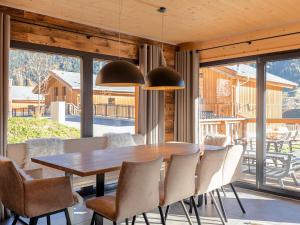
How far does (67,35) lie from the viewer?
439 cm

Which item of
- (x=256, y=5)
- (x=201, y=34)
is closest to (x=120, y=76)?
(x=256, y=5)

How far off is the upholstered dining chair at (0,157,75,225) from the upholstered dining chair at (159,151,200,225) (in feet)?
2.89

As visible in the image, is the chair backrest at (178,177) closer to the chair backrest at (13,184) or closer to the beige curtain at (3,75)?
the chair backrest at (13,184)

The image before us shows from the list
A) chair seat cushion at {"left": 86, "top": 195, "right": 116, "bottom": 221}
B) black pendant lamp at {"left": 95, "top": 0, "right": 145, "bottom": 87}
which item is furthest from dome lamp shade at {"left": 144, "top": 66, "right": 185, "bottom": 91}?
chair seat cushion at {"left": 86, "top": 195, "right": 116, "bottom": 221}

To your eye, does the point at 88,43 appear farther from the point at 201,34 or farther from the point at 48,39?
the point at 201,34

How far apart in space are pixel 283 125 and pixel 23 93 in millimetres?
3940

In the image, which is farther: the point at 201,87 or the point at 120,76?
the point at 201,87

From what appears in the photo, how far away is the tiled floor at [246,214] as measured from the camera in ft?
11.6

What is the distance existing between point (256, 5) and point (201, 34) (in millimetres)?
1507

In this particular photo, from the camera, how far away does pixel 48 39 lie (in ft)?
13.8

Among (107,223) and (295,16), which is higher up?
(295,16)

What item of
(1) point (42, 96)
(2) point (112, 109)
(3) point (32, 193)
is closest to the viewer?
(3) point (32, 193)

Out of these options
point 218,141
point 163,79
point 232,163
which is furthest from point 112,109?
point 232,163

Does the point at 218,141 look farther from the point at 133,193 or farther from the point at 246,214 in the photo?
the point at 133,193
